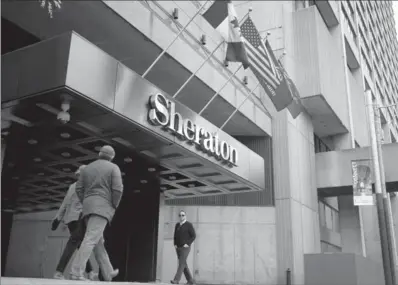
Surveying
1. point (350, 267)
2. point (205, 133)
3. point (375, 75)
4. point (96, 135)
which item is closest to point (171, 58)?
point (205, 133)

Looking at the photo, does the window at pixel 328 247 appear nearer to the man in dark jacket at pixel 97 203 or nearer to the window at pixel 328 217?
the window at pixel 328 217

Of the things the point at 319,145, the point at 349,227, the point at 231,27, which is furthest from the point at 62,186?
the point at 349,227

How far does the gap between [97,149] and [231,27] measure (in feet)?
16.4

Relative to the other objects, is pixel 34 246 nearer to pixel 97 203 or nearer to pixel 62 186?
pixel 62 186

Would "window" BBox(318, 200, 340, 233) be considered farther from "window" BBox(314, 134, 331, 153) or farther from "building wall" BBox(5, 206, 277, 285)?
"building wall" BBox(5, 206, 277, 285)

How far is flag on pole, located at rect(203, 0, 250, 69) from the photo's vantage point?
38.1 ft

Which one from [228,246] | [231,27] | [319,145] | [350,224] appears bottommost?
[228,246]

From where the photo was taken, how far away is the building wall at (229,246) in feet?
61.1

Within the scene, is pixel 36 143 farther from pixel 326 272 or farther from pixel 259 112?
pixel 259 112

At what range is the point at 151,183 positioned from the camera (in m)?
14.2

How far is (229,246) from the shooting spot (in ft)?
62.3

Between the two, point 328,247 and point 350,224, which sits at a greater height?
point 350,224

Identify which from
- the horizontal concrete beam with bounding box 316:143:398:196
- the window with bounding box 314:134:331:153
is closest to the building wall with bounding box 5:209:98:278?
the horizontal concrete beam with bounding box 316:143:398:196

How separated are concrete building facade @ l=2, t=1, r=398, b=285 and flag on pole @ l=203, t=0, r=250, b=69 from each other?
2.05m
